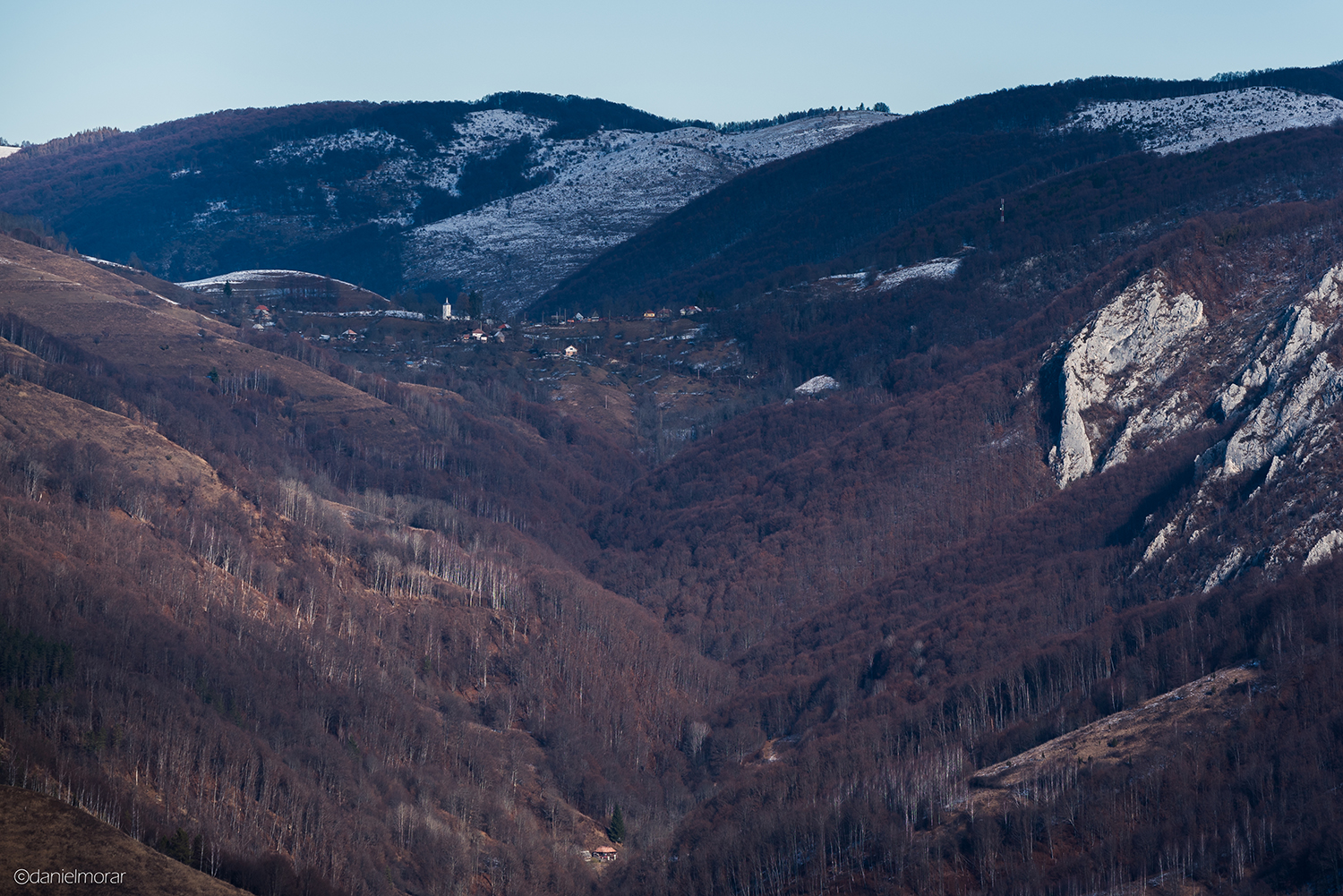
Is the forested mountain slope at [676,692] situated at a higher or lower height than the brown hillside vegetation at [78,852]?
lower

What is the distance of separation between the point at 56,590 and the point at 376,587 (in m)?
43.7

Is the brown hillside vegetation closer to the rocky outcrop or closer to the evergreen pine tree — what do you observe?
the evergreen pine tree

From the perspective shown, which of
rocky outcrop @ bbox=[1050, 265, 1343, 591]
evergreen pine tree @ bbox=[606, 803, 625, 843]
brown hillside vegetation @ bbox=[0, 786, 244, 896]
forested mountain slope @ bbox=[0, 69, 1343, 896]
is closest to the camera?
brown hillside vegetation @ bbox=[0, 786, 244, 896]

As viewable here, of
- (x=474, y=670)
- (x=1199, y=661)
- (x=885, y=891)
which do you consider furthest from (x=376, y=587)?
(x=1199, y=661)

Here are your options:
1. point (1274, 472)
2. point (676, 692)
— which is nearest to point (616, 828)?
point (676, 692)

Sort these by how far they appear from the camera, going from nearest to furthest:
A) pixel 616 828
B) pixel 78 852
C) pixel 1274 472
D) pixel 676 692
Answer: pixel 78 852, pixel 616 828, pixel 1274 472, pixel 676 692

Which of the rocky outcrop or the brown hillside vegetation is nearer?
the brown hillside vegetation

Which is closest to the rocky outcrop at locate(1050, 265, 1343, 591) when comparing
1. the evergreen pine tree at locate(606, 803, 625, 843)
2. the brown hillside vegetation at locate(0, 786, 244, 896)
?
the evergreen pine tree at locate(606, 803, 625, 843)

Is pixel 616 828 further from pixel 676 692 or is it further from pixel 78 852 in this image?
pixel 78 852

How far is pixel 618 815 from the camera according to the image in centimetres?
15550

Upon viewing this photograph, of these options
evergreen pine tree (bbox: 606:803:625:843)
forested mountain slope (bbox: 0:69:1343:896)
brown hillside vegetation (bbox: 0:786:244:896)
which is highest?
brown hillside vegetation (bbox: 0:786:244:896)

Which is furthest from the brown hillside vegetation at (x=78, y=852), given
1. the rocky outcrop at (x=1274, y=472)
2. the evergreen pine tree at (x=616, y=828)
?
the rocky outcrop at (x=1274, y=472)

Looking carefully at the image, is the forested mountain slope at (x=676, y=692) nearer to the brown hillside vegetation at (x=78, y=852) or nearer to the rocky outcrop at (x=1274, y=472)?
the rocky outcrop at (x=1274, y=472)

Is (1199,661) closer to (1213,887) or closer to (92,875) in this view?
(1213,887)
